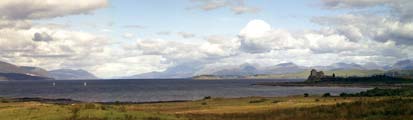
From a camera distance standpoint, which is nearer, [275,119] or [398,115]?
[398,115]

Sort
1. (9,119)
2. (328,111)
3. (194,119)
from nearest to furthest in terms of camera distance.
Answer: (9,119)
(194,119)
(328,111)

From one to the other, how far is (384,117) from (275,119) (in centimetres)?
1143

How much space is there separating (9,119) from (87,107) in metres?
8.29

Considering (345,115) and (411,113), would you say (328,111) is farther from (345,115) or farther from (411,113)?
(411,113)

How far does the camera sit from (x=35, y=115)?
174ft

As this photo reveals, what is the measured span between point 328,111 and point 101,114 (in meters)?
26.6

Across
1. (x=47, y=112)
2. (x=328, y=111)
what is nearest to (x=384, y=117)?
(x=328, y=111)

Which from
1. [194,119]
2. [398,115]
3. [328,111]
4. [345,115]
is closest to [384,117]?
[398,115]

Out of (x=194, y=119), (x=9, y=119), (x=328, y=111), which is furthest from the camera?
(x=328, y=111)

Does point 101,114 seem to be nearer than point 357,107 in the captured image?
Yes

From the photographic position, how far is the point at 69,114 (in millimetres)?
53125

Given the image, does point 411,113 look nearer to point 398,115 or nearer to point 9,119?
point 398,115

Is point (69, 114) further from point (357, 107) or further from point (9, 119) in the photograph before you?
point (357, 107)

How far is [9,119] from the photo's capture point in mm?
52125
